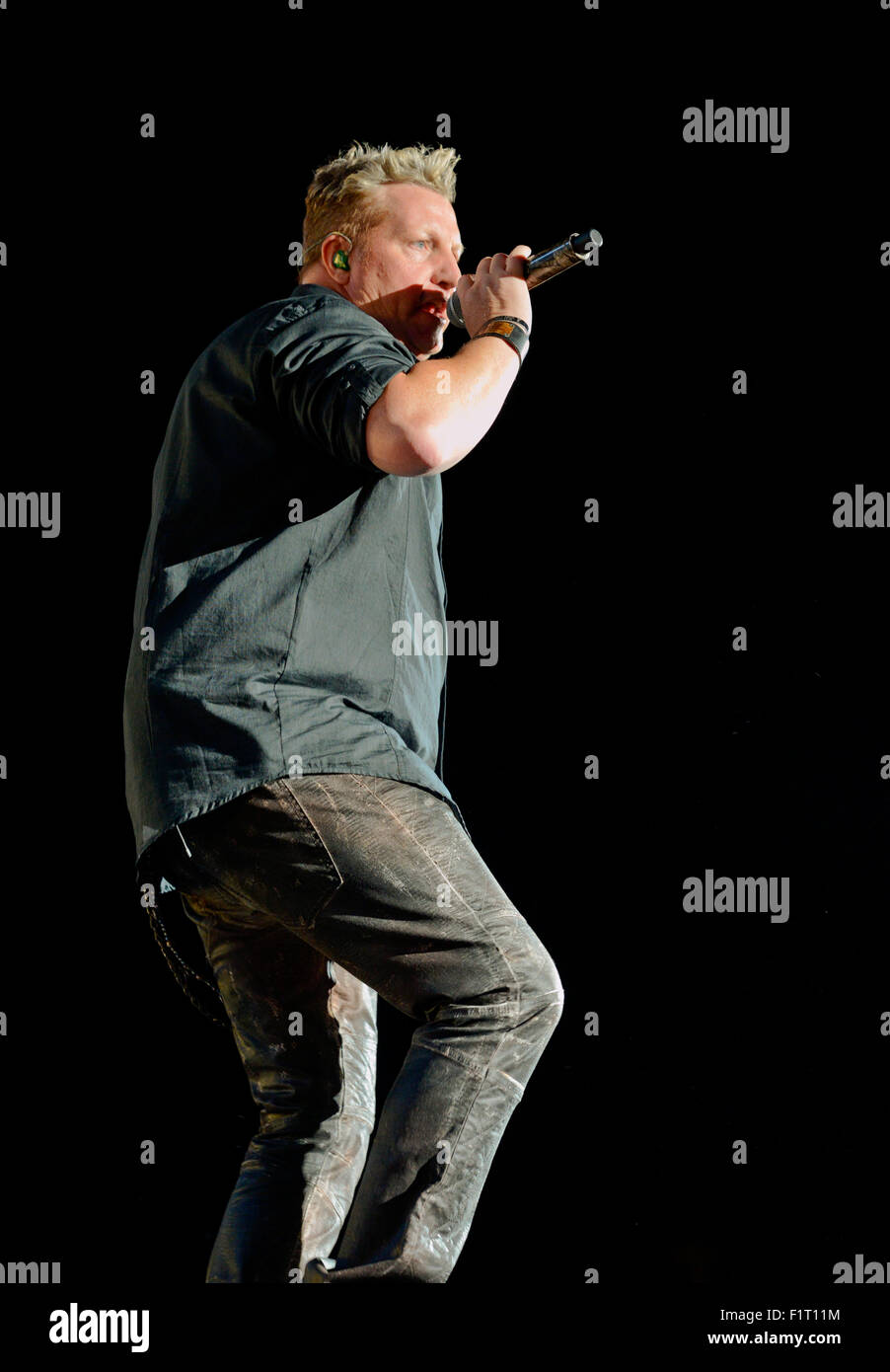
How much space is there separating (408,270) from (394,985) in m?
0.82

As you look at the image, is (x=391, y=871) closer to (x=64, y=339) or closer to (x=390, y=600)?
(x=390, y=600)

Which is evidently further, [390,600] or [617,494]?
[617,494]

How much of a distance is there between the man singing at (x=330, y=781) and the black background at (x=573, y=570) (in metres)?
1.12

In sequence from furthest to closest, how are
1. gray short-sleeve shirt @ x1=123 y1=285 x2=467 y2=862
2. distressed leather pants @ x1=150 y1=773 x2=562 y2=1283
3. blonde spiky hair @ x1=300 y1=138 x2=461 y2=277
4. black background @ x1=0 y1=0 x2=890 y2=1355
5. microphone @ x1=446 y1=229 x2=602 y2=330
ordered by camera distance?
black background @ x1=0 y1=0 x2=890 y2=1355
blonde spiky hair @ x1=300 y1=138 x2=461 y2=277
microphone @ x1=446 y1=229 x2=602 y2=330
gray short-sleeve shirt @ x1=123 y1=285 x2=467 y2=862
distressed leather pants @ x1=150 y1=773 x2=562 y2=1283

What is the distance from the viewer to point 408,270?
1.53 metres

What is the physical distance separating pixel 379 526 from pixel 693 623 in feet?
4.47

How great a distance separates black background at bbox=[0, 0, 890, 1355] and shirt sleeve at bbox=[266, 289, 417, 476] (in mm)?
1348

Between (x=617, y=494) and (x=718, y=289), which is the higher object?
(x=718, y=289)

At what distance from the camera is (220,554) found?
1.28 m

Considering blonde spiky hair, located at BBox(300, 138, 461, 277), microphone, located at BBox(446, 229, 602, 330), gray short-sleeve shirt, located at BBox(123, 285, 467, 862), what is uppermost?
blonde spiky hair, located at BBox(300, 138, 461, 277)

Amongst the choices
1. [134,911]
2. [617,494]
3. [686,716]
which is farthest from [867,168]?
[134,911]

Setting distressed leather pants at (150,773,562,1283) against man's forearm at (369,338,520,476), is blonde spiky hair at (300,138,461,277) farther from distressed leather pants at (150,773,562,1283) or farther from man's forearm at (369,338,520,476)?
distressed leather pants at (150,773,562,1283)

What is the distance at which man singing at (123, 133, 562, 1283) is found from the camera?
3.73ft

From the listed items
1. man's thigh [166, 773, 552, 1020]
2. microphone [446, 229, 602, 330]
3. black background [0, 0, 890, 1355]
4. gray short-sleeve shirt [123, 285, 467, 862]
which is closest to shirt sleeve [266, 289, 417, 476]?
gray short-sleeve shirt [123, 285, 467, 862]
